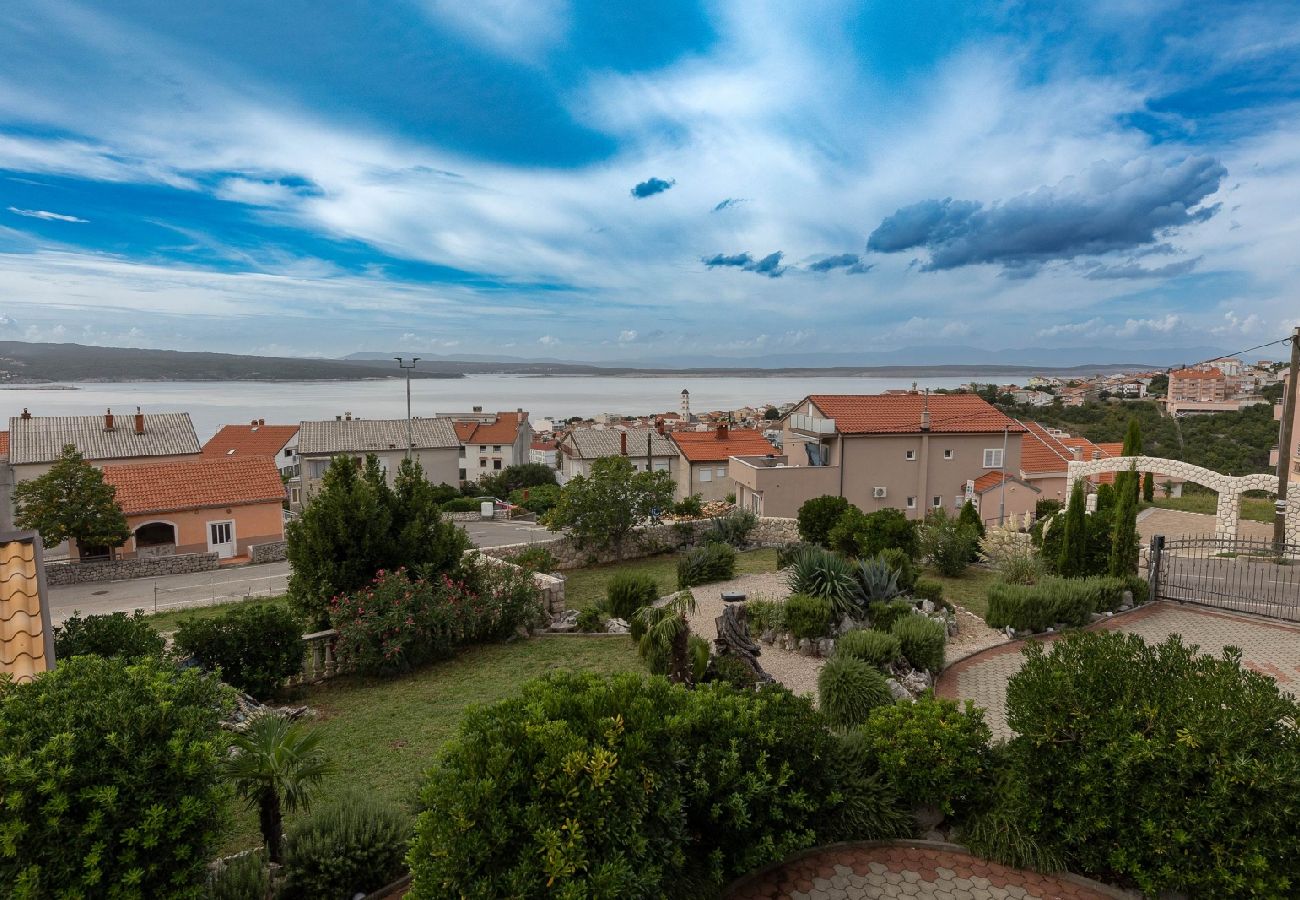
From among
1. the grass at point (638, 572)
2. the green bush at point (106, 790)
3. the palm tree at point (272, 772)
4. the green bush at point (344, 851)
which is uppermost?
the green bush at point (106, 790)

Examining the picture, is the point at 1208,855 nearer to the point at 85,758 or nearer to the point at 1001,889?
the point at 1001,889

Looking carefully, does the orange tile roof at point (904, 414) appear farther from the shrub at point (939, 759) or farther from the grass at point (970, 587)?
the shrub at point (939, 759)

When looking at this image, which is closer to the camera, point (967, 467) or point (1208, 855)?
point (1208, 855)

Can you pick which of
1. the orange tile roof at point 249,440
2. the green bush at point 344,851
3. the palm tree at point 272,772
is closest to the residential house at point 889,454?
the green bush at point 344,851

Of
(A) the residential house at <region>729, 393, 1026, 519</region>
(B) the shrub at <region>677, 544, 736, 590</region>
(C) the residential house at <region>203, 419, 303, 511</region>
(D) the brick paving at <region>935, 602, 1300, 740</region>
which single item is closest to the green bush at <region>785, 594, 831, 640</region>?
(D) the brick paving at <region>935, 602, 1300, 740</region>

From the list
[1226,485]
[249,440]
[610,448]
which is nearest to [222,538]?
[249,440]

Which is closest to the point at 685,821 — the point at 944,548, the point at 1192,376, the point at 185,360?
the point at 944,548
